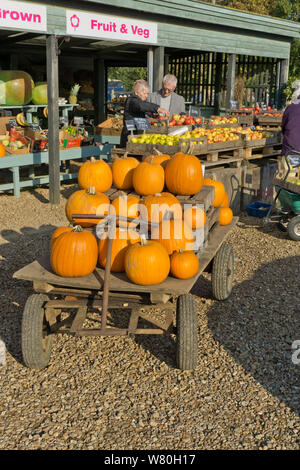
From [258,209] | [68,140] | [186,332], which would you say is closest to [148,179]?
[186,332]

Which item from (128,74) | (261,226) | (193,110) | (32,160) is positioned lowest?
(261,226)

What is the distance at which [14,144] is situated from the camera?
887 centimetres

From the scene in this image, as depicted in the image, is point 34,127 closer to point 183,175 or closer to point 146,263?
point 183,175

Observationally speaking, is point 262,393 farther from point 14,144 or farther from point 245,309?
point 14,144

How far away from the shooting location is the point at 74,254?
11.2 feet

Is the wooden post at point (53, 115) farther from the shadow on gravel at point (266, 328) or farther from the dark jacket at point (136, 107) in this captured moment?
the shadow on gravel at point (266, 328)

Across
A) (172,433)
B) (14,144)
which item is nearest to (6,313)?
(172,433)

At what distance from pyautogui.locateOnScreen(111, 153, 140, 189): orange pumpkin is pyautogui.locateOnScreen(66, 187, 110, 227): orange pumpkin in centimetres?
56

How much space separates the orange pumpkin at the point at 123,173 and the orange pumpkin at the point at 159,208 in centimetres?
64

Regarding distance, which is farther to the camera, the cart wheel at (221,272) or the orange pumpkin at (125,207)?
the cart wheel at (221,272)

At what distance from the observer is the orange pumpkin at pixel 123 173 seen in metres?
4.62

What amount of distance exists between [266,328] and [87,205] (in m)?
1.92

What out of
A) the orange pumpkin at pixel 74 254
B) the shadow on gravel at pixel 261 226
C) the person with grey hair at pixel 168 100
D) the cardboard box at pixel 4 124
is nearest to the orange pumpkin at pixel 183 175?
the orange pumpkin at pixel 74 254

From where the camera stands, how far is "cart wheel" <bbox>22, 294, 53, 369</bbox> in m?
3.47
